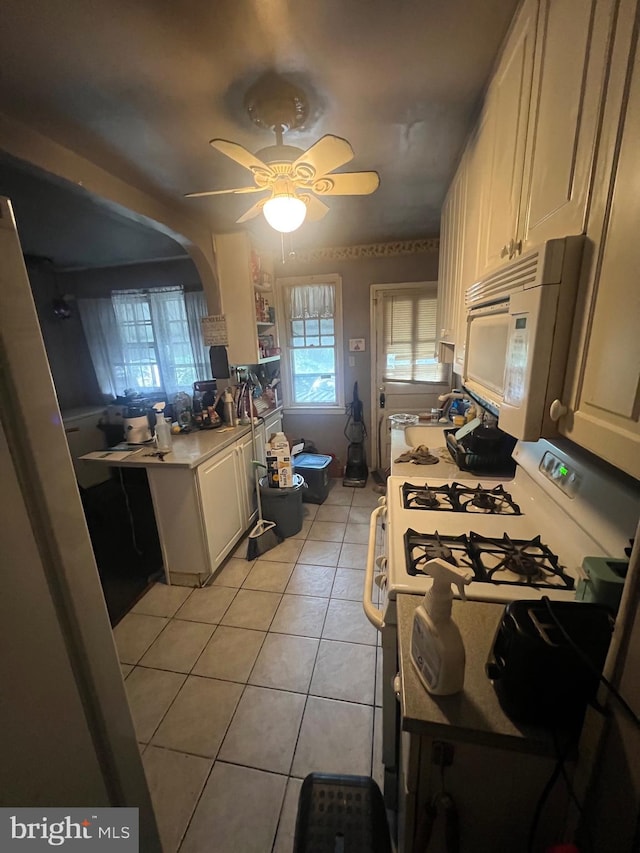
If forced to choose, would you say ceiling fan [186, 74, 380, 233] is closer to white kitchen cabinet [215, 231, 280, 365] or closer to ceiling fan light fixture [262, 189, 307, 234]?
ceiling fan light fixture [262, 189, 307, 234]

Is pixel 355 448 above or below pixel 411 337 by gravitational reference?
below

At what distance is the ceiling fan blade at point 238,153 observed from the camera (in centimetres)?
127

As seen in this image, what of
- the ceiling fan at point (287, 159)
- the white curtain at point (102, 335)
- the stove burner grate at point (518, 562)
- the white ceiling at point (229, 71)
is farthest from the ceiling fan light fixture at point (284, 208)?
the white curtain at point (102, 335)

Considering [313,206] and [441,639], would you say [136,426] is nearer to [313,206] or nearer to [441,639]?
[313,206]

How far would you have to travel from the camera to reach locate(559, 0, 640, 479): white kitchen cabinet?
1.70 feet

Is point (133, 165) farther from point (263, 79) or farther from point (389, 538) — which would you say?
point (389, 538)

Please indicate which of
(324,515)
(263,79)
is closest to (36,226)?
(263,79)

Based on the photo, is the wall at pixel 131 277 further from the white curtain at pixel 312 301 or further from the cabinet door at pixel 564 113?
the cabinet door at pixel 564 113

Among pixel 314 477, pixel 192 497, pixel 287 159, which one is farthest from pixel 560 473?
pixel 314 477

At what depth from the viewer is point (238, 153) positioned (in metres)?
1.33

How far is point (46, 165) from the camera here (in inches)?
57.1

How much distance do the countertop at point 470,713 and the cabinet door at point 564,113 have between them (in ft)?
3.00

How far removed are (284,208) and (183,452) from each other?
4.96 ft

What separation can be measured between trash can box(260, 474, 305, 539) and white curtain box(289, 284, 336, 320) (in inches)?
75.4
